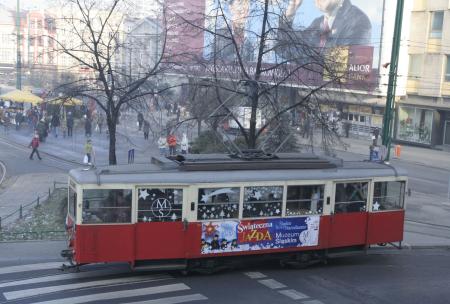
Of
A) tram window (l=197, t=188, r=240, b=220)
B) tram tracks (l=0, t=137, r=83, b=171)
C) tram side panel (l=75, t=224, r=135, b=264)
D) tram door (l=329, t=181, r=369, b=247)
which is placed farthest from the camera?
tram tracks (l=0, t=137, r=83, b=171)

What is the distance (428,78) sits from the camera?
45031 millimetres

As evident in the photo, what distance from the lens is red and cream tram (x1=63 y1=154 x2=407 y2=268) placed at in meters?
11.4

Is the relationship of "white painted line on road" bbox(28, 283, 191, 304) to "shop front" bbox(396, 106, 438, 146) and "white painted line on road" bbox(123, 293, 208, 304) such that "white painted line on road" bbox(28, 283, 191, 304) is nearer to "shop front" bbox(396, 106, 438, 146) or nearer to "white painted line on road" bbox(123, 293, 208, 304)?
"white painted line on road" bbox(123, 293, 208, 304)

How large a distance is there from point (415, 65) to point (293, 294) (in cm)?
3924

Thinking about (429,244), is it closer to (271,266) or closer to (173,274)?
(271,266)

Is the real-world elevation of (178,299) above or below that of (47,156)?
above

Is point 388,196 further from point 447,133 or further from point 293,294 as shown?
point 447,133

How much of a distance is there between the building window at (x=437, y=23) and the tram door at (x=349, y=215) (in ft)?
115

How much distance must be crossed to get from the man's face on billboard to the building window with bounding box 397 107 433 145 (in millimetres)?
13242

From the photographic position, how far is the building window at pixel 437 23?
146ft

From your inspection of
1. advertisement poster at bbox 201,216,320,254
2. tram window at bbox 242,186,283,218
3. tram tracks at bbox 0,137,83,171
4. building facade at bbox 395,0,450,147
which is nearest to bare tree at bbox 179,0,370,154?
tram window at bbox 242,186,283,218

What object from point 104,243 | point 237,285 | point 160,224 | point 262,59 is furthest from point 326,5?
point 104,243

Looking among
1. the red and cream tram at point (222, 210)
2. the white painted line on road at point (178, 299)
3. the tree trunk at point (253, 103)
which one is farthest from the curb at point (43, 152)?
the white painted line on road at point (178, 299)

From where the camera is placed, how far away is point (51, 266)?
41.3 ft
